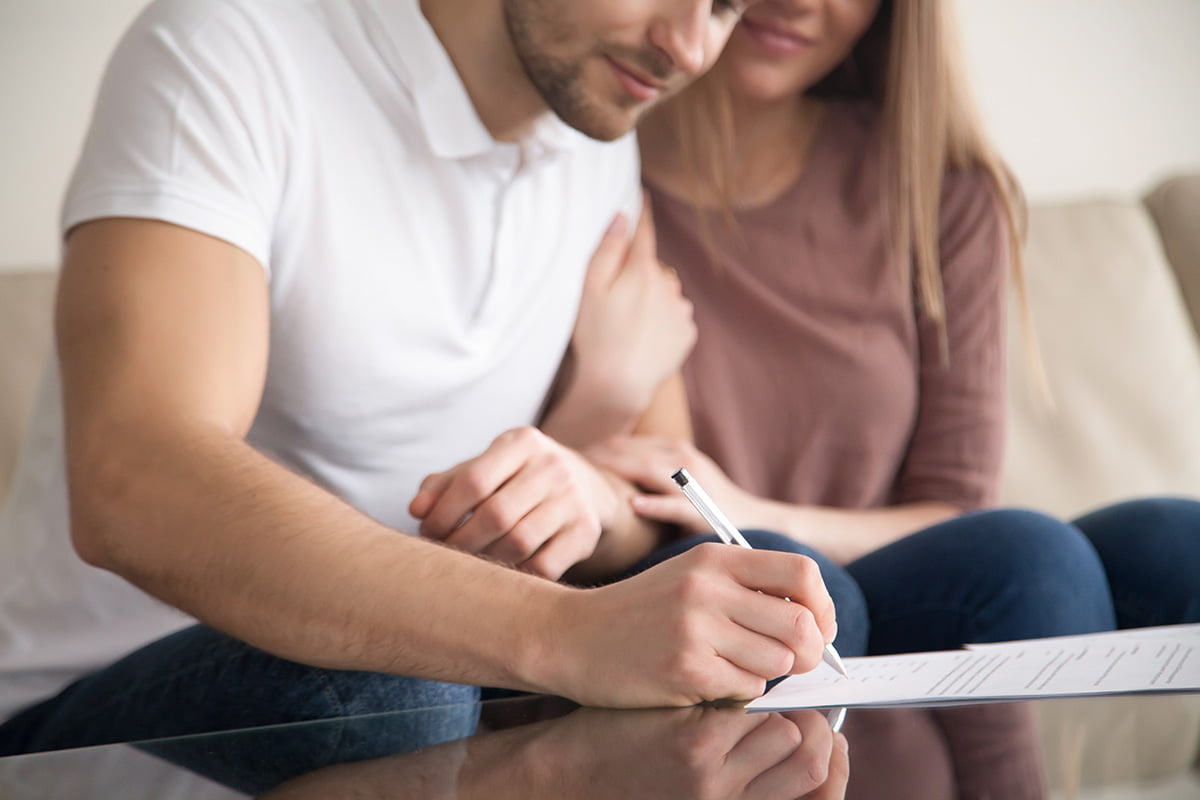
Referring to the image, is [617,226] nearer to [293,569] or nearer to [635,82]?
[635,82]

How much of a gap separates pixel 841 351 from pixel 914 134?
26 centimetres

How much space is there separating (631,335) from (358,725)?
1.91ft

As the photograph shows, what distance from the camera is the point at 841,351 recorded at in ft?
4.28

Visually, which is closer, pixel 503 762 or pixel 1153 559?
pixel 503 762

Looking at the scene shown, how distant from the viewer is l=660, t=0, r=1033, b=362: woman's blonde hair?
4.20 feet

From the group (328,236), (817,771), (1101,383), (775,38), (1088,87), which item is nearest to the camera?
(817,771)

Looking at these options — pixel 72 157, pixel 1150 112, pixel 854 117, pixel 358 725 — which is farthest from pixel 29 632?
pixel 1150 112

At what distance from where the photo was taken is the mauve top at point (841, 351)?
4.28 ft

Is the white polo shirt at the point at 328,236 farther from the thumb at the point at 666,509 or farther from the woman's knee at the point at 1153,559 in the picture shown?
the woman's knee at the point at 1153,559

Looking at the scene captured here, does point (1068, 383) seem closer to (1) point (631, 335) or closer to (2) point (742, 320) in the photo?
(2) point (742, 320)

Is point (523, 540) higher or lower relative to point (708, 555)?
lower

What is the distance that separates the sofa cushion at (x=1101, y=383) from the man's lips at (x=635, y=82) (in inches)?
32.9

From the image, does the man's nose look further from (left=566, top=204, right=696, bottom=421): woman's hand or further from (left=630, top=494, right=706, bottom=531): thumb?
(left=630, top=494, right=706, bottom=531): thumb

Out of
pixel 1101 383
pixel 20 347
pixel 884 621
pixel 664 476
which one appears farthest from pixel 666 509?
pixel 1101 383
